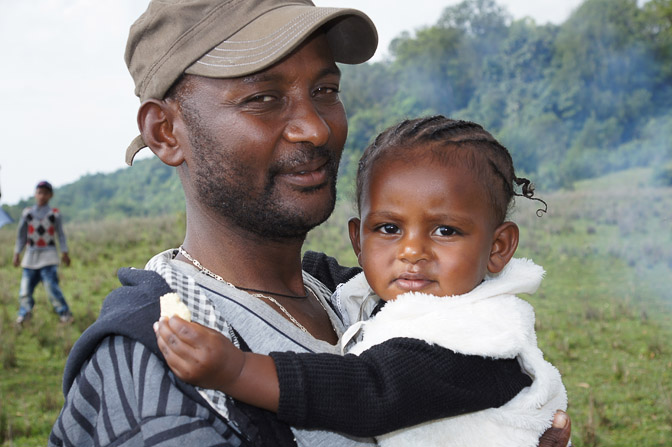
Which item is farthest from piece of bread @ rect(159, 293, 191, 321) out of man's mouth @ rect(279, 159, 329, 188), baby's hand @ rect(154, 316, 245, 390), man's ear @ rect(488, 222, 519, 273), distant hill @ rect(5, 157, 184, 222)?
distant hill @ rect(5, 157, 184, 222)

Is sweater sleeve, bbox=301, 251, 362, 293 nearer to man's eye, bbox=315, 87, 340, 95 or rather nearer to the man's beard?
the man's beard

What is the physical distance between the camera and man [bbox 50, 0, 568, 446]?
56.1 inches

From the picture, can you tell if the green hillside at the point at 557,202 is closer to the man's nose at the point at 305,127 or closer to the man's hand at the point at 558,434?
the man's nose at the point at 305,127

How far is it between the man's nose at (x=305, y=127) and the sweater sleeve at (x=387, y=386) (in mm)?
612

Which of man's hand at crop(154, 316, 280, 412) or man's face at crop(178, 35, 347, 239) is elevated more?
man's face at crop(178, 35, 347, 239)

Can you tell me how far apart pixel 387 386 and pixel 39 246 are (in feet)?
28.7

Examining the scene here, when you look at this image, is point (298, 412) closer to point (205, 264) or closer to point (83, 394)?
point (83, 394)

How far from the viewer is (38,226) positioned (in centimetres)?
930

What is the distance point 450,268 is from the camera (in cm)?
194

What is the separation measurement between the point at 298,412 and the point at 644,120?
4314 centimetres

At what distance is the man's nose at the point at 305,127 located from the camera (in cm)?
186

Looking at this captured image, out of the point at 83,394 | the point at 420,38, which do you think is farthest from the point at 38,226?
the point at 420,38

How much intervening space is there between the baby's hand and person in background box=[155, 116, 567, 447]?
357mm

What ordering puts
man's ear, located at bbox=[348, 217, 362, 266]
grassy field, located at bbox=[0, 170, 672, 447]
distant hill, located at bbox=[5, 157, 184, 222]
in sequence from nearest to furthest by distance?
man's ear, located at bbox=[348, 217, 362, 266], grassy field, located at bbox=[0, 170, 672, 447], distant hill, located at bbox=[5, 157, 184, 222]
